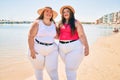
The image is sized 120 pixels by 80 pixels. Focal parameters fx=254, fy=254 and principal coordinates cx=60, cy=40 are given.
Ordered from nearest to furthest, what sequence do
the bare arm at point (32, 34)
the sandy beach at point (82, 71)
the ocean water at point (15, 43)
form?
the bare arm at point (32, 34)
the sandy beach at point (82, 71)
the ocean water at point (15, 43)

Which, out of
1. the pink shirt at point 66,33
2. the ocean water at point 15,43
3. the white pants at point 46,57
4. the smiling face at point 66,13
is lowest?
the ocean water at point 15,43

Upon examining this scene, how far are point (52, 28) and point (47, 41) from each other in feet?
0.83

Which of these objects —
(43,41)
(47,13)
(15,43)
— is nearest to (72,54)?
(43,41)

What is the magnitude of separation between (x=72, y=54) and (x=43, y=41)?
0.57 m

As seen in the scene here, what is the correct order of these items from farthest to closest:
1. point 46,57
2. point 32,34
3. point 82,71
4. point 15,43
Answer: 1. point 15,43
2. point 82,71
3. point 46,57
4. point 32,34

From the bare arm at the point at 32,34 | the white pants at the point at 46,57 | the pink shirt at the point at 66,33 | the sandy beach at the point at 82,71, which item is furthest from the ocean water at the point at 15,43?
the pink shirt at the point at 66,33

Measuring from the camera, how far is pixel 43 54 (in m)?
4.53

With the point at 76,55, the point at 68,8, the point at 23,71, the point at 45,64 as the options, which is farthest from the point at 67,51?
the point at 23,71

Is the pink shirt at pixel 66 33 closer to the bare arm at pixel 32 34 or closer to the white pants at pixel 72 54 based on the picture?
the white pants at pixel 72 54

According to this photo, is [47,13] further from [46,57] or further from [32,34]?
[46,57]

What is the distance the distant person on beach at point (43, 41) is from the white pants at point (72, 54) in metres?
0.16

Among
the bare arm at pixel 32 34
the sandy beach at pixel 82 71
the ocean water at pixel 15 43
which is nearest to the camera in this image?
the bare arm at pixel 32 34

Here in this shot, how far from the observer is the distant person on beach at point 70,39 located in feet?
14.8

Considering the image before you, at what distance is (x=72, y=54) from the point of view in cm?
455
